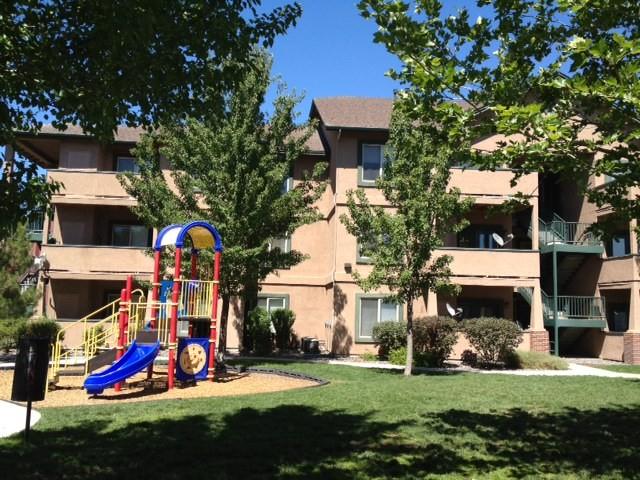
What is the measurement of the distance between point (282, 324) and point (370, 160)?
7.37m

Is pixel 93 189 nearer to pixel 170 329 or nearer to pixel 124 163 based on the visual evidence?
pixel 124 163

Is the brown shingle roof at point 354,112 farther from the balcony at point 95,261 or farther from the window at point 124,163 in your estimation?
the balcony at point 95,261

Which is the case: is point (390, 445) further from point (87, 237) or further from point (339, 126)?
point (87, 237)

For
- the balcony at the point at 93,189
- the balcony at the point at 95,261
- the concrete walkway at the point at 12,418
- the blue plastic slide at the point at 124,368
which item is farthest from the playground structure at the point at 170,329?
the balcony at the point at 93,189

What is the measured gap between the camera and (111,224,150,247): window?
2522cm

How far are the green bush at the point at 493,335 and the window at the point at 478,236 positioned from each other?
567 centimetres

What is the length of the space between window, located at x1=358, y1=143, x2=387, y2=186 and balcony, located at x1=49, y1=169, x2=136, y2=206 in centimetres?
940

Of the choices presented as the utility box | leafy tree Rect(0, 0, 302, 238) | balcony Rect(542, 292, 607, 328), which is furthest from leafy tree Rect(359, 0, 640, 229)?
balcony Rect(542, 292, 607, 328)

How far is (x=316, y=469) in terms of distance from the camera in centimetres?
618

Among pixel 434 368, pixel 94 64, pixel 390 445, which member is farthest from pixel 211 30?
pixel 434 368

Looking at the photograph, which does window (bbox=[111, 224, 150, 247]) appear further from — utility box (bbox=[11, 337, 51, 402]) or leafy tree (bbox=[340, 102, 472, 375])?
utility box (bbox=[11, 337, 51, 402])

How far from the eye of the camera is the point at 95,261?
23062 millimetres

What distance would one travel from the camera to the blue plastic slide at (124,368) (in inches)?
443

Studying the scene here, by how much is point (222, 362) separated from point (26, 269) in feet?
29.6
